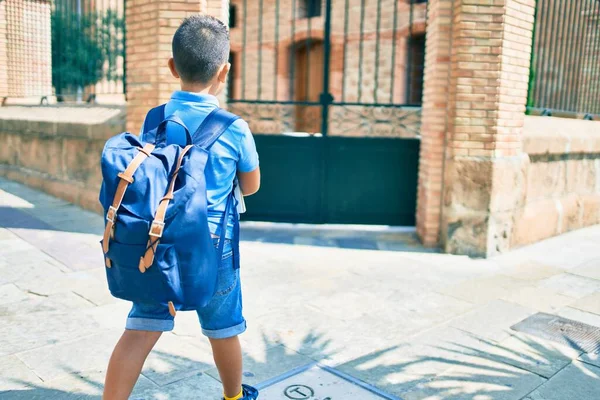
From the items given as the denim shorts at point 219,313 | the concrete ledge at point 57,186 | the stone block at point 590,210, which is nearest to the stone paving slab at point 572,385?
the denim shorts at point 219,313

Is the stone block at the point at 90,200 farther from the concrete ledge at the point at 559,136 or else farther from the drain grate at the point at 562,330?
the drain grate at the point at 562,330

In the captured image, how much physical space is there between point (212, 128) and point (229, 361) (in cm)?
92

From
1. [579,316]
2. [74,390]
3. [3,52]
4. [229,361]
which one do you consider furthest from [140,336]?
[3,52]

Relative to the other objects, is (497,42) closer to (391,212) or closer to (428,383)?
(391,212)

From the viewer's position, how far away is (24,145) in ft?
30.0

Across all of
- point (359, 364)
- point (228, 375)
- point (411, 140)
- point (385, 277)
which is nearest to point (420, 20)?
point (411, 140)

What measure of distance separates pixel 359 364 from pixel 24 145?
25.3 feet

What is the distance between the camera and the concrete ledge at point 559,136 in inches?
247

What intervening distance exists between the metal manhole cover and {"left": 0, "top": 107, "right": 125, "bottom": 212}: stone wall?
15.0 ft

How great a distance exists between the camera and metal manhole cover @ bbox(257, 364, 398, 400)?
2.83m

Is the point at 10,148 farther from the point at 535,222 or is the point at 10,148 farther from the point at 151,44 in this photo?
the point at 535,222

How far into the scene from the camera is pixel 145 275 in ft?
6.02

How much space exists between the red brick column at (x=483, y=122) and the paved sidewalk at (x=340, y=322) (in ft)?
1.24

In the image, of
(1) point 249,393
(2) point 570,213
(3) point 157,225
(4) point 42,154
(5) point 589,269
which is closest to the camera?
(3) point 157,225
